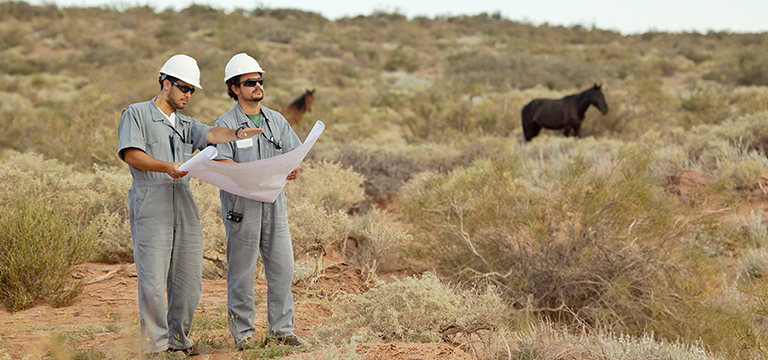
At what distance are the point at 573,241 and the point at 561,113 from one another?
9.21 m

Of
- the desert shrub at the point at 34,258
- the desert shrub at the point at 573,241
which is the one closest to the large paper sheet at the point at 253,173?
the desert shrub at the point at 34,258

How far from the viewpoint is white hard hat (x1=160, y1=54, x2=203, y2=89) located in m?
3.52

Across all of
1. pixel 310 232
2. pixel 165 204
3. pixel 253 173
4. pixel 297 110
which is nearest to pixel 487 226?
pixel 310 232

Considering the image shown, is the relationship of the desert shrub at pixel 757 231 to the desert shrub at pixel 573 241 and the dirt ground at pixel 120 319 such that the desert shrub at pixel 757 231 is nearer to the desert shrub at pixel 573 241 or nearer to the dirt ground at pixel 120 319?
the desert shrub at pixel 573 241

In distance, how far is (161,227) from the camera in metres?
3.52

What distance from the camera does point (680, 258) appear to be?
607 cm

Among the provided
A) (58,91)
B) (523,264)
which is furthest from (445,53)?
(523,264)

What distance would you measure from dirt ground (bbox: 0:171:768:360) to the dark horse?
9.42 meters

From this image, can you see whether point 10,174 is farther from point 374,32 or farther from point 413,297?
point 374,32

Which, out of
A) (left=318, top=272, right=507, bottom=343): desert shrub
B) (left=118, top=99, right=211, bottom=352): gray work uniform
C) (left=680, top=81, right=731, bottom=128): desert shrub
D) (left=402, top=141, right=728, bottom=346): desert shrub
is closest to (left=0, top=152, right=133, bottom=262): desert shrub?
(left=118, top=99, right=211, bottom=352): gray work uniform

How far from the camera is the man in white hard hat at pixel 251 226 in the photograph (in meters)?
3.80

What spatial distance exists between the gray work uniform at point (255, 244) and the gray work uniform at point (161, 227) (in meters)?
0.23

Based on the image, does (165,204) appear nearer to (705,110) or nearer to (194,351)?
(194,351)

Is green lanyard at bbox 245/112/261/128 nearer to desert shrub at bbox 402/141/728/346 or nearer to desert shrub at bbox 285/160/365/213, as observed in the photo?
desert shrub at bbox 402/141/728/346
